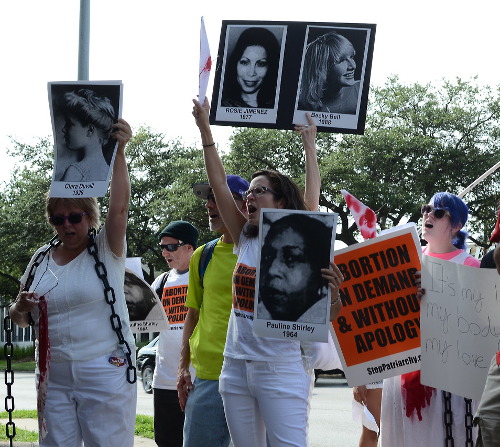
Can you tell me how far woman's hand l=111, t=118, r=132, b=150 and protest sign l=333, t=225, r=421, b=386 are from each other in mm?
1290

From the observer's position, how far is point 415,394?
4887mm

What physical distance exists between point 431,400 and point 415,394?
0.09 m

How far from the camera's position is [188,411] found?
16.2ft

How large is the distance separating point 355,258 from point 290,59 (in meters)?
1.16

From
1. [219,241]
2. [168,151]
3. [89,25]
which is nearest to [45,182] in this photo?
[168,151]

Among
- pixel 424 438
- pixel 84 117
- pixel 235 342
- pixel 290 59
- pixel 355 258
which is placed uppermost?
pixel 290 59

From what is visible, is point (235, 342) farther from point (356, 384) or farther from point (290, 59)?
point (290, 59)

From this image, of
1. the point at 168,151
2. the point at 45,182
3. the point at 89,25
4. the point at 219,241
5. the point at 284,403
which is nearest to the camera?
the point at 284,403

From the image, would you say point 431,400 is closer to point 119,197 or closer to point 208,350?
point 208,350

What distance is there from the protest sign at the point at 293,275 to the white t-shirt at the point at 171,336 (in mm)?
2194

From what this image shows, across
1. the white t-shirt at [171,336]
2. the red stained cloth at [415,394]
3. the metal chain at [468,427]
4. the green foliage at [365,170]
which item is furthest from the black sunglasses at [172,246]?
the green foliage at [365,170]

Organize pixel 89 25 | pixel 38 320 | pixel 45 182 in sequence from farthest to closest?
pixel 45 182, pixel 89 25, pixel 38 320

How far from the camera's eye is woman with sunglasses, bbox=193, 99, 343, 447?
4207mm

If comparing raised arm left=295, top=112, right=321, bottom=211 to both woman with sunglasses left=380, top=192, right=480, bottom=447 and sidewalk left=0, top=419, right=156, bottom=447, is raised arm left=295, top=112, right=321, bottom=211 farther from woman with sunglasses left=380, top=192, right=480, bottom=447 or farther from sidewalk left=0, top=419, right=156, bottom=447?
sidewalk left=0, top=419, right=156, bottom=447
